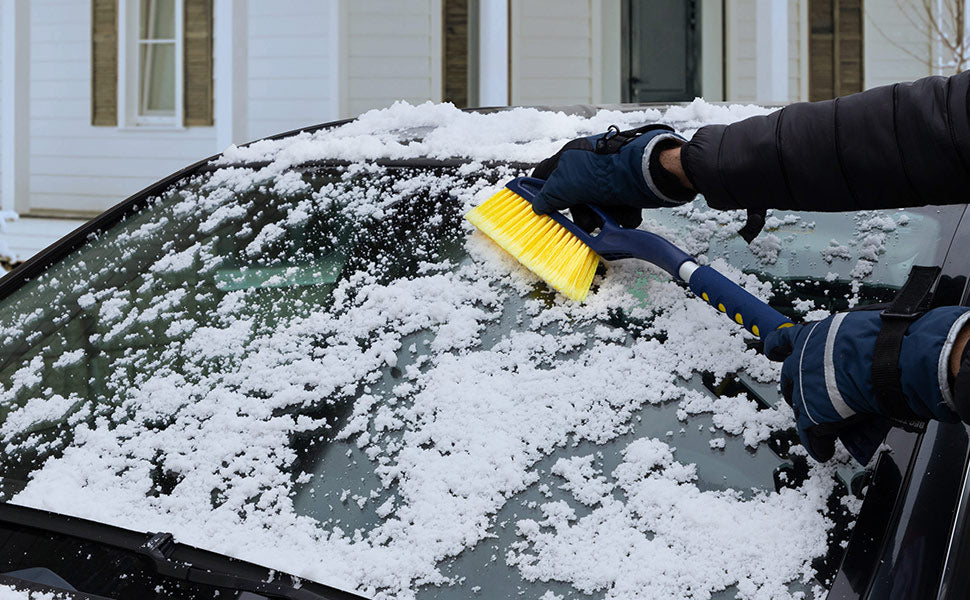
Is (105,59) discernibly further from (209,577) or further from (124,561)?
(209,577)

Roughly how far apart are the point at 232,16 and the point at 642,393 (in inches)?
265

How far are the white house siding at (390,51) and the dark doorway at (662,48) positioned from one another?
6.29 feet

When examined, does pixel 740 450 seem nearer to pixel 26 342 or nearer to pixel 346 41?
pixel 26 342

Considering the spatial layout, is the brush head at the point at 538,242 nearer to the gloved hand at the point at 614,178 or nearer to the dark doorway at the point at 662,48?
the gloved hand at the point at 614,178

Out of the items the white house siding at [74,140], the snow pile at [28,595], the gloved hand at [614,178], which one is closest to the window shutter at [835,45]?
the white house siding at [74,140]

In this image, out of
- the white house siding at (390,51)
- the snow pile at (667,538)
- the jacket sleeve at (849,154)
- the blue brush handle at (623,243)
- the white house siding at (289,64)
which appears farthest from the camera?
the white house siding at (390,51)

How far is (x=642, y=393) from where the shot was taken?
1.31 meters

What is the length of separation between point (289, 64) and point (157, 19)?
5.86ft

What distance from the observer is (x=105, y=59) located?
9258 mm

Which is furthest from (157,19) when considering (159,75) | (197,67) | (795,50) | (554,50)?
(795,50)

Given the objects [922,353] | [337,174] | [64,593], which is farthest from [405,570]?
[337,174]

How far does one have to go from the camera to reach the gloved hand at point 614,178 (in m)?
1.59

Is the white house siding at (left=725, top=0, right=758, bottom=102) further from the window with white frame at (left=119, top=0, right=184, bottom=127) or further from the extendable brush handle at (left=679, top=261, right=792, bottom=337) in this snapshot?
the extendable brush handle at (left=679, top=261, right=792, bottom=337)

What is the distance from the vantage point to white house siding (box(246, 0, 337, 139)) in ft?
27.8
